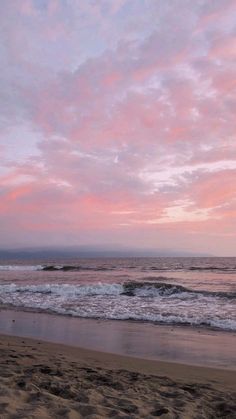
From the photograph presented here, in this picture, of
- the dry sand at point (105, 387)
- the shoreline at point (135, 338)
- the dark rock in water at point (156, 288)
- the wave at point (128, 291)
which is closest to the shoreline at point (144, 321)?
the shoreline at point (135, 338)

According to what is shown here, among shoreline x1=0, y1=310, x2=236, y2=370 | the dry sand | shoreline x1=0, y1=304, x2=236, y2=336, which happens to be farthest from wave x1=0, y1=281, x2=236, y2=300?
the dry sand

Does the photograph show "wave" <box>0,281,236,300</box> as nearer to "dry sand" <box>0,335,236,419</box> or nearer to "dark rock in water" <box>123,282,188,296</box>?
"dark rock in water" <box>123,282,188,296</box>

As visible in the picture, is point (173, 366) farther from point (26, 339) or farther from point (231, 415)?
point (26, 339)

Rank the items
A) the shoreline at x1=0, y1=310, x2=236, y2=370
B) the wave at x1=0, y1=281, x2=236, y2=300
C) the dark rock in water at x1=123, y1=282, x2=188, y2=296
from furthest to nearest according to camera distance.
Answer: the dark rock in water at x1=123, y1=282, x2=188, y2=296, the wave at x1=0, y1=281, x2=236, y2=300, the shoreline at x1=0, y1=310, x2=236, y2=370

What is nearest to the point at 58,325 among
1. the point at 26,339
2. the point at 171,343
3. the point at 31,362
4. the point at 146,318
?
the point at 26,339

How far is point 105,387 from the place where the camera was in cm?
543

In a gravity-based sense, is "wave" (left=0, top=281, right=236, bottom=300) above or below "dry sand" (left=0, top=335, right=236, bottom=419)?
below

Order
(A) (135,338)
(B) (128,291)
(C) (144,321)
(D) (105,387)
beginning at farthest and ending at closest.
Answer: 1. (B) (128,291)
2. (C) (144,321)
3. (A) (135,338)
4. (D) (105,387)

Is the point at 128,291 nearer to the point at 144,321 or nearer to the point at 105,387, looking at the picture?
the point at 144,321

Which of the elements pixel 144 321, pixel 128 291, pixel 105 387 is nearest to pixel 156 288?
pixel 128 291

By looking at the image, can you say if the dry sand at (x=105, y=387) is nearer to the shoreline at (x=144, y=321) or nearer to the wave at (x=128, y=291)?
the shoreline at (x=144, y=321)

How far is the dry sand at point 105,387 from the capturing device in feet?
14.0

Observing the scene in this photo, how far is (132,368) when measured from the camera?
727 cm

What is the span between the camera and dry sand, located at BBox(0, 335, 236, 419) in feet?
14.0
